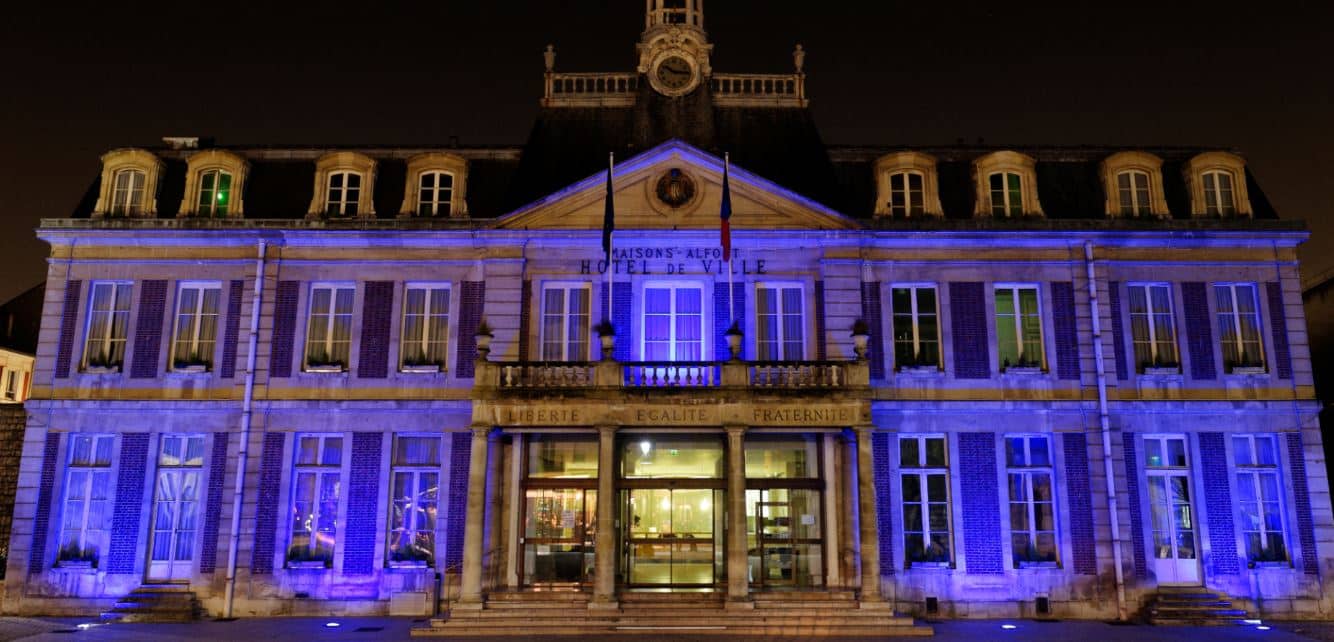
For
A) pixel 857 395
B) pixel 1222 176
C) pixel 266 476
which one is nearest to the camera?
pixel 857 395

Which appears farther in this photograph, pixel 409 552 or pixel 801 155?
pixel 801 155

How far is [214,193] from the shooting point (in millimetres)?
23984

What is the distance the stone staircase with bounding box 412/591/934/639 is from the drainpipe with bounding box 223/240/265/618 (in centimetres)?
552

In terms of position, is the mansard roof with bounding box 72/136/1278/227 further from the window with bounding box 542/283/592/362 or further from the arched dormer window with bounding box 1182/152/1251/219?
the window with bounding box 542/283/592/362

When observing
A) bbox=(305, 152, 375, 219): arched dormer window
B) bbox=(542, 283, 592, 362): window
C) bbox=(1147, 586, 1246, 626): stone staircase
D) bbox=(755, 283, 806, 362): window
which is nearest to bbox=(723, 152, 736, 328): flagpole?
bbox=(755, 283, 806, 362): window

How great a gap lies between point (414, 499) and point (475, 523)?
8.73ft

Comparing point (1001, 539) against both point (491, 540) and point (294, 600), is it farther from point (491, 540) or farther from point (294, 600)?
point (294, 600)

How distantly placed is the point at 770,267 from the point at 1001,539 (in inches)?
329

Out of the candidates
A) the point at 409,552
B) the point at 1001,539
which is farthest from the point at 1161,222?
the point at 409,552

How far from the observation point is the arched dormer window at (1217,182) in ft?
77.8

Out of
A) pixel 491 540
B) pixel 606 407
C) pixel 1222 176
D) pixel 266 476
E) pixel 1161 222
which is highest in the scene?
pixel 1222 176

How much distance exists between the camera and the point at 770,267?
22750 mm

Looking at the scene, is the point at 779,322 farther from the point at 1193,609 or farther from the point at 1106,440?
the point at 1193,609

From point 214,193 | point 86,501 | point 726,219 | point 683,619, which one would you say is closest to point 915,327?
point 726,219
